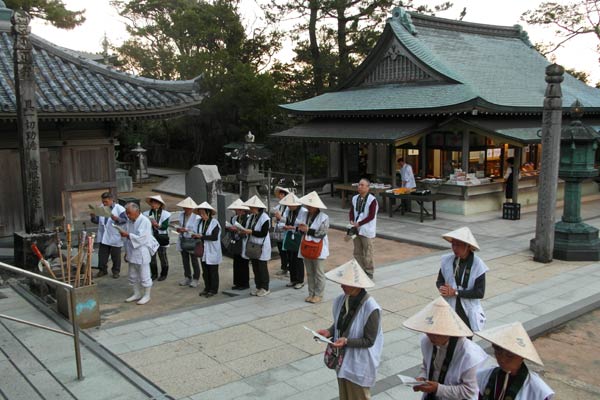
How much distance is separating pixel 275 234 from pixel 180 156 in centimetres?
2991

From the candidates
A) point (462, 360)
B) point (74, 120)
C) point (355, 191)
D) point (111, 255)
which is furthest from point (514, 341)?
point (355, 191)

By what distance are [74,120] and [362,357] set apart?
35.3 ft

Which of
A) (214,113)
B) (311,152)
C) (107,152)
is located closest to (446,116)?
(107,152)

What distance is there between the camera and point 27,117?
31.2 feet

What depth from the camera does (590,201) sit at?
20672mm

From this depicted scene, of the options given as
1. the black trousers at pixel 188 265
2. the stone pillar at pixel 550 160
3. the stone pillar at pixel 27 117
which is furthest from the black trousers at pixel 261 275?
the stone pillar at pixel 550 160

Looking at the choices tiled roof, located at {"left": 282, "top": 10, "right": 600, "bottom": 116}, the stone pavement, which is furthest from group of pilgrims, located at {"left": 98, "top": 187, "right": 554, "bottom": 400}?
tiled roof, located at {"left": 282, "top": 10, "right": 600, "bottom": 116}

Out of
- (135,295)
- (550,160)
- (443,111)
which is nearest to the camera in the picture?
(135,295)

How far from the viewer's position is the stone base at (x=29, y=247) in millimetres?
9641

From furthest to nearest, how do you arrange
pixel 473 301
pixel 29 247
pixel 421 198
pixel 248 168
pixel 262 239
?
pixel 421 198 → pixel 248 168 → pixel 29 247 → pixel 262 239 → pixel 473 301

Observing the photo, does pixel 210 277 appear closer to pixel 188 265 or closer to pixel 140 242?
pixel 188 265

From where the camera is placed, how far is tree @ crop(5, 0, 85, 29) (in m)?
22.8

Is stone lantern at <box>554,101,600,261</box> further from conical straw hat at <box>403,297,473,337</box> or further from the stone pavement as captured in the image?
conical straw hat at <box>403,297,473,337</box>

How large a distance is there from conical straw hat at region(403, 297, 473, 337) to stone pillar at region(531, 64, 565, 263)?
8529mm
